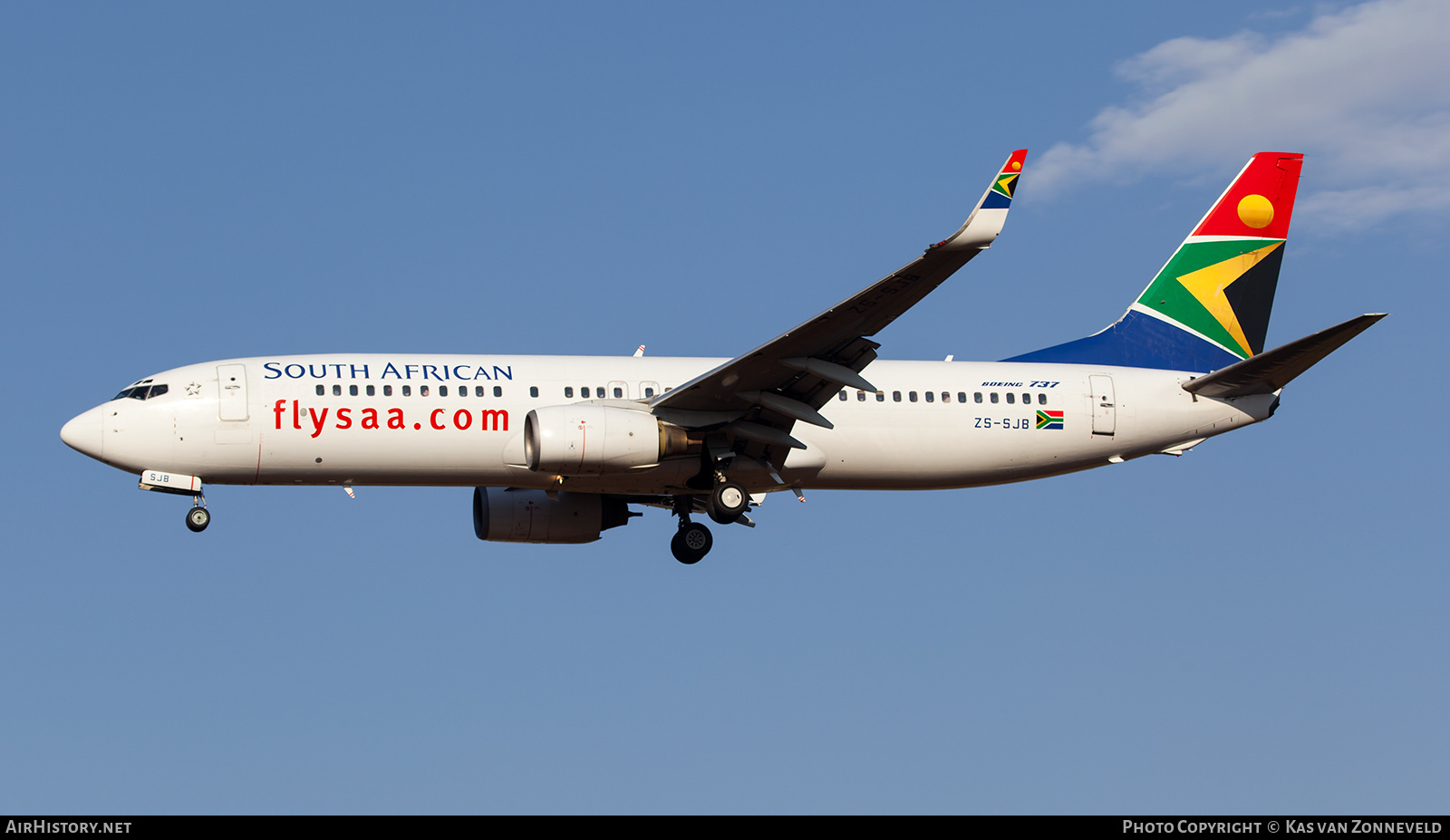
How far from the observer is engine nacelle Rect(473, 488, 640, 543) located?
3694 centimetres

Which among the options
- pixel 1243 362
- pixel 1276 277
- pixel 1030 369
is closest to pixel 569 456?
pixel 1030 369

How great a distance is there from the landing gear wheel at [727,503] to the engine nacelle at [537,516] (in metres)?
4.72

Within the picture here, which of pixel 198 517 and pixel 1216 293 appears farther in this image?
pixel 1216 293

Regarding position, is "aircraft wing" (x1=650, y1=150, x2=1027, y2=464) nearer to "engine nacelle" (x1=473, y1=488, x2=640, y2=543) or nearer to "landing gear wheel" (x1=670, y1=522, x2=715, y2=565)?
"landing gear wheel" (x1=670, y1=522, x2=715, y2=565)

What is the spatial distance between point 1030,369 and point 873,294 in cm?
903

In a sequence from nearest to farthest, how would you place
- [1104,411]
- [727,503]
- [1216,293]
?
[727,503] → [1104,411] → [1216,293]

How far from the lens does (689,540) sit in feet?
120

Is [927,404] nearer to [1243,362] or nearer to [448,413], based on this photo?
[1243,362]

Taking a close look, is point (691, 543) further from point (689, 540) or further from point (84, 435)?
point (84, 435)

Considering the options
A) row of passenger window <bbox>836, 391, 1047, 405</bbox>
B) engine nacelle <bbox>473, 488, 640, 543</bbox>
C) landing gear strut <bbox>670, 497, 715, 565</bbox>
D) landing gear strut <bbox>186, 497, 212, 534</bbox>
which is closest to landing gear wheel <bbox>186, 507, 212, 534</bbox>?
landing gear strut <bbox>186, 497, 212, 534</bbox>

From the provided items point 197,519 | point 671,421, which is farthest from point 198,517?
point 671,421

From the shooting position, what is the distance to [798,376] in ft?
105

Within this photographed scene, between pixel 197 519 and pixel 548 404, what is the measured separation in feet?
24.0
